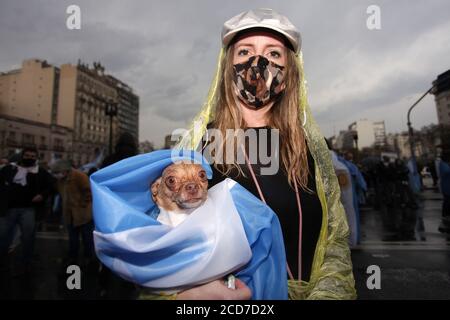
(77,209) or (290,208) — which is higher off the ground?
(290,208)

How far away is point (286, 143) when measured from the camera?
1274 millimetres

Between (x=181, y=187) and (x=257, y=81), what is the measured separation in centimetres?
59

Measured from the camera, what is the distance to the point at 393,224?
320 inches

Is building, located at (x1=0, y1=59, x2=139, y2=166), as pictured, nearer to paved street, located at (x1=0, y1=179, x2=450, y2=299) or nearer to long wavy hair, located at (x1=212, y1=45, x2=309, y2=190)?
paved street, located at (x1=0, y1=179, x2=450, y2=299)

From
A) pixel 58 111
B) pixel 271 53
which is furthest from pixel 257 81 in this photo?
pixel 58 111

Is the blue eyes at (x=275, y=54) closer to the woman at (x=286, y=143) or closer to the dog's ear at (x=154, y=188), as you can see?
the woman at (x=286, y=143)

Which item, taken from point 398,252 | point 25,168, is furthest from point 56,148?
point 398,252

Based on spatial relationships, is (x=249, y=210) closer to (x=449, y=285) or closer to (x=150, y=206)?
(x=150, y=206)

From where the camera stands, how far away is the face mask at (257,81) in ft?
4.00

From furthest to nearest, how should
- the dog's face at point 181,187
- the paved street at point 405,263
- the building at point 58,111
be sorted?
1. the building at point 58,111
2. the paved street at point 405,263
3. the dog's face at point 181,187

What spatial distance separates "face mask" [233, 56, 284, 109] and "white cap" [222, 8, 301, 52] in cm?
13

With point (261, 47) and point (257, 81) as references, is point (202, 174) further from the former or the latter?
point (261, 47)

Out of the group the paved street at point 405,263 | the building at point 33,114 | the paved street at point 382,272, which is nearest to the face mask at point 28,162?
the paved street at point 382,272
